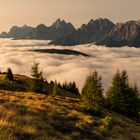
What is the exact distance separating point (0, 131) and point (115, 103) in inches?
2417

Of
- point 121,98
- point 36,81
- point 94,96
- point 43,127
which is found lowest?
point 121,98

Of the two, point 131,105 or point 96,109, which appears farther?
point 131,105

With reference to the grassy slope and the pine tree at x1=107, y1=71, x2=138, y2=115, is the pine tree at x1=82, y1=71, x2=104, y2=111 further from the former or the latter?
the pine tree at x1=107, y1=71, x2=138, y2=115

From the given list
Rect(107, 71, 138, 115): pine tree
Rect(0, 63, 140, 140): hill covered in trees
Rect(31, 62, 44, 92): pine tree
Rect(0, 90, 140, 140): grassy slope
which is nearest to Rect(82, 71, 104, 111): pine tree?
Rect(0, 63, 140, 140): hill covered in trees

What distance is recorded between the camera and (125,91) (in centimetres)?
7219

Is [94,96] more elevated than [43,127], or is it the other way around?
[43,127]

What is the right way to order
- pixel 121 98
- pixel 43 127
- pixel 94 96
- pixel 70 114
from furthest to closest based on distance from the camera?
1. pixel 121 98
2. pixel 94 96
3. pixel 70 114
4. pixel 43 127

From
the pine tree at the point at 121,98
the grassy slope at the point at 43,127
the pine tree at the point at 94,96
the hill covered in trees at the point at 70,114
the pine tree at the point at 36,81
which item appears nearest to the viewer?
the grassy slope at the point at 43,127

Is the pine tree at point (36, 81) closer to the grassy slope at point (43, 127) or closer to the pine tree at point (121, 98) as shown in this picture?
the pine tree at point (121, 98)

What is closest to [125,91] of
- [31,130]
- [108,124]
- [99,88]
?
[99,88]

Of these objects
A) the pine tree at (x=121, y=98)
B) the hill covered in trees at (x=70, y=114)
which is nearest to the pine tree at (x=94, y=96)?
the hill covered in trees at (x=70, y=114)

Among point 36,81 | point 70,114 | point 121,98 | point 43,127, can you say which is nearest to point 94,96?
point 70,114

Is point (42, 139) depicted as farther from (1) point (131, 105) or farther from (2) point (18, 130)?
(1) point (131, 105)

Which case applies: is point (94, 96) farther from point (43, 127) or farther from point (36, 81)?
point (36, 81)
